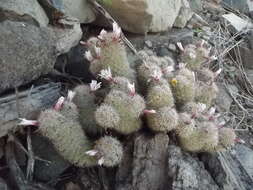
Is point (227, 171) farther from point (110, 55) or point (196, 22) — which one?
point (196, 22)

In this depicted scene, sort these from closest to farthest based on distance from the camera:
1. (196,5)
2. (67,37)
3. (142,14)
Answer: (67,37) → (142,14) → (196,5)

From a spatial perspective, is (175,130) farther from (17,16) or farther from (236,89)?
(236,89)

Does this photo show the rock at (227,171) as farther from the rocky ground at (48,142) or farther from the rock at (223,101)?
the rock at (223,101)

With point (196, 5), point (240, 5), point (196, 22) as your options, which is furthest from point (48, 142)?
point (240, 5)

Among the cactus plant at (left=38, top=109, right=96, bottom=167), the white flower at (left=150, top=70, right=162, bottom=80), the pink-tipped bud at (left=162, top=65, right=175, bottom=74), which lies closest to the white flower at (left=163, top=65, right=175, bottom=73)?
the pink-tipped bud at (left=162, top=65, right=175, bottom=74)

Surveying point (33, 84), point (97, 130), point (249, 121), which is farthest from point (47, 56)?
point (249, 121)

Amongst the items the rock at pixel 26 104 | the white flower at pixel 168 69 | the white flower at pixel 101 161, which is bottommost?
the rock at pixel 26 104

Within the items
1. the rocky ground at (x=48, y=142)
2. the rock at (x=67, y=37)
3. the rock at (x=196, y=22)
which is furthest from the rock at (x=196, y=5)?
the rock at (x=67, y=37)

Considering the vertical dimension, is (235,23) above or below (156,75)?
below
